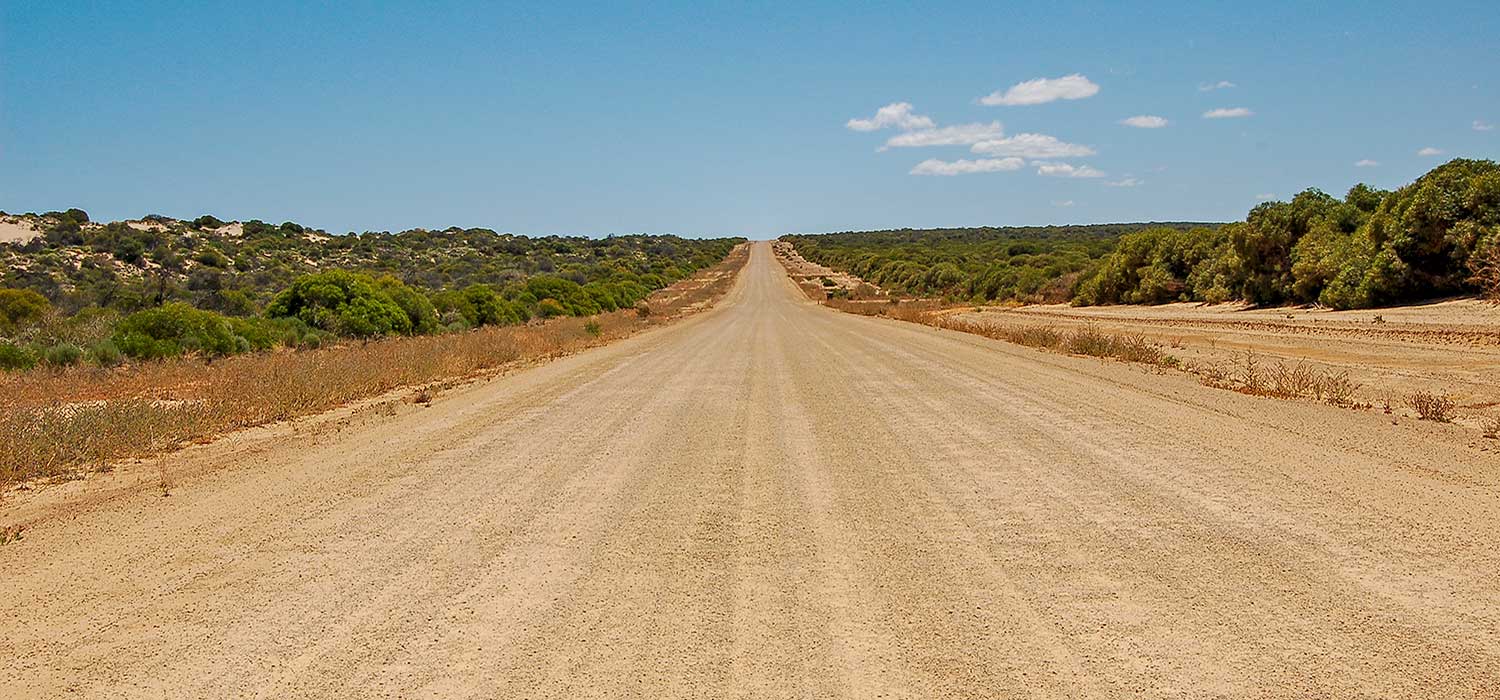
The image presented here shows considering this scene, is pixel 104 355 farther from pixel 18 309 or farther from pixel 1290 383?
pixel 1290 383

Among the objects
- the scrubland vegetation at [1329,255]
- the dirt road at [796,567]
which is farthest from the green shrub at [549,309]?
the dirt road at [796,567]

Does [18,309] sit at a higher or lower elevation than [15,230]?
lower

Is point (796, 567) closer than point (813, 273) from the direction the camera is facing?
Yes

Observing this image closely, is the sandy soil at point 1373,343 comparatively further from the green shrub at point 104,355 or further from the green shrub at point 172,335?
the green shrub at point 104,355

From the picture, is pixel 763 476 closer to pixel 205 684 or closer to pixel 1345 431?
pixel 205 684

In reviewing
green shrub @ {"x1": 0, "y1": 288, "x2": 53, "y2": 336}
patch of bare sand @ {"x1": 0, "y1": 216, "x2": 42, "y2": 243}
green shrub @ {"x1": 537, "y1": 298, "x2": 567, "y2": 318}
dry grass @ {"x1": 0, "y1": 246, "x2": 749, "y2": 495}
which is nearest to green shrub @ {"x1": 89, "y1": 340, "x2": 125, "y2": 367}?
dry grass @ {"x1": 0, "y1": 246, "x2": 749, "y2": 495}

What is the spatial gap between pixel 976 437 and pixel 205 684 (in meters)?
7.78

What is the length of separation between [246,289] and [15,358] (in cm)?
2464

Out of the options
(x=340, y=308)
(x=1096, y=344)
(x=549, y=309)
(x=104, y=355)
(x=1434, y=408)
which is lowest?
(x=549, y=309)

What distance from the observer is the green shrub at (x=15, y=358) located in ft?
61.8

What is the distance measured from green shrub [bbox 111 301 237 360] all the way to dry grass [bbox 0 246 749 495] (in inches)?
54.3

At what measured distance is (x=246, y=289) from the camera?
42.4 meters

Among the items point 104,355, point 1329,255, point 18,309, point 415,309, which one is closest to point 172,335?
point 104,355

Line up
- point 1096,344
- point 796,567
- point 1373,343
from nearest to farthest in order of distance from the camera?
point 796,567 → point 1373,343 → point 1096,344
